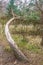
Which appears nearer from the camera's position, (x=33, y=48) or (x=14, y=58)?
(x=14, y=58)

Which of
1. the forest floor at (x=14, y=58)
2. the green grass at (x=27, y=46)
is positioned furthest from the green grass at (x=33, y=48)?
the forest floor at (x=14, y=58)

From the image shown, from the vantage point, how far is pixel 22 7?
35.3 ft

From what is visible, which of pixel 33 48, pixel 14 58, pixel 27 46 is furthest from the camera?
pixel 27 46

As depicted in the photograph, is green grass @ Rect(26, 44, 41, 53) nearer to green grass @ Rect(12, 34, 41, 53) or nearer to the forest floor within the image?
green grass @ Rect(12, 34, 41, 53)

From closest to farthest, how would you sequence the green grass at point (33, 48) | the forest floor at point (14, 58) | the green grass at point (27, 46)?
the forest floor at point (14, 58) → the green grass at point (33, 48) → the green grass at point (27, 46)

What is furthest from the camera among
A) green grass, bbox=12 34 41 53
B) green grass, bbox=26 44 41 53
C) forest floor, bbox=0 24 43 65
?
green grass, bbox=12 34 41 53

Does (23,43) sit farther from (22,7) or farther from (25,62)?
(22,7)

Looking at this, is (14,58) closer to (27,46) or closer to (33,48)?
(33,48)

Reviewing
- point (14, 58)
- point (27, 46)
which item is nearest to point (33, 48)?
point (27, 46)

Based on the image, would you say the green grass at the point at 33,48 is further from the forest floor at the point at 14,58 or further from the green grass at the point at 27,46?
the forest floor at the point at 14,58

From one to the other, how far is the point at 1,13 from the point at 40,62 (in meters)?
7.04

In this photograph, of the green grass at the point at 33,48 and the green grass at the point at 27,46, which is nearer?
the green grass at the point at 33,48

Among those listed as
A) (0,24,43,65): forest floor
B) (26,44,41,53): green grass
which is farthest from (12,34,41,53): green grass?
(0,24,43,65): forest floor

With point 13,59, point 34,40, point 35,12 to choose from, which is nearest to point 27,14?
point 35,12
